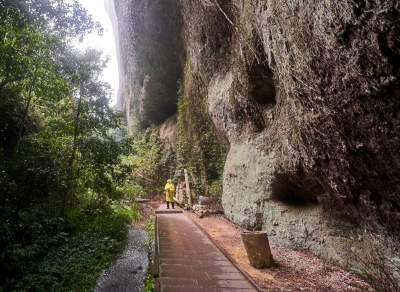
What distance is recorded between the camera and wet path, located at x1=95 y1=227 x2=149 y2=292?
6.02 meters

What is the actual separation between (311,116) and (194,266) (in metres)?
4.16

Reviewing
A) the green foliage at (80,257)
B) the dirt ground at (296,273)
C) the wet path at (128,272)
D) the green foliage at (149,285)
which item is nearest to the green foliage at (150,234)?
the wet path at (128,272)

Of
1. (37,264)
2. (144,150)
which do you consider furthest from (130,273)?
(144,150)

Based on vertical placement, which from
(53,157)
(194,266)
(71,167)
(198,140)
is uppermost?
(198,140)

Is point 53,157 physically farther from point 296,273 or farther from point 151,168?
point 151,168

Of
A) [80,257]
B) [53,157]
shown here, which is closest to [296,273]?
[80,257]

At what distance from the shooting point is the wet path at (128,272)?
19.7 ft

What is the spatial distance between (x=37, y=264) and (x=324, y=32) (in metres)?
8.68

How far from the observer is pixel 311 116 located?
6.46m

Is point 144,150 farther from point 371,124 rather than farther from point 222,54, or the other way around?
point 371,124

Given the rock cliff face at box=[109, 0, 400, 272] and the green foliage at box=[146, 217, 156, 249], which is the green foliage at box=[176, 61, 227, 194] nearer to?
the rock cliff face at box=[109, 0, 400, 272]

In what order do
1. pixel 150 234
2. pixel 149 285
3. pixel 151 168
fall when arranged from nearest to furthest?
pixel 149 285, pixel 150 234, pixel 151 168

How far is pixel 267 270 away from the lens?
6465 mm

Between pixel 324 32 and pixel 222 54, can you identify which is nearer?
pixel 324 32
